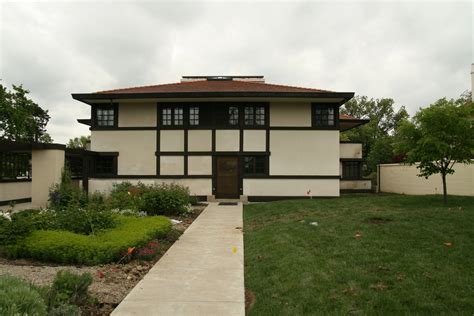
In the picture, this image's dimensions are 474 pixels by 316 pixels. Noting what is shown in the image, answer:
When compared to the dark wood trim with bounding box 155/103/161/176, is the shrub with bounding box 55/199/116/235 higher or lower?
lower

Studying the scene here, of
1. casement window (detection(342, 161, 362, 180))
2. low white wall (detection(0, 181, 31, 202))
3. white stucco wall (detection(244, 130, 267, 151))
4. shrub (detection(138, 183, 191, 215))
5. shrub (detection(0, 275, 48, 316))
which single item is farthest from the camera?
casement window (detection(342, 161, 362, 180))

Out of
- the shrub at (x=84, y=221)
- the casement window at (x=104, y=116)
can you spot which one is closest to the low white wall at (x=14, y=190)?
the casement window at (x=104, y=116)

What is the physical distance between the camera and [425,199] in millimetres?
12992

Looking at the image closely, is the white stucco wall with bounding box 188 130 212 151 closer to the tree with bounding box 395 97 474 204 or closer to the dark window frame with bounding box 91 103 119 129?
the dark window frame with bounding box 91 103 119 129

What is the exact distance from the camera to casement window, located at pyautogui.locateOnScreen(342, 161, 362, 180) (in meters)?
20.6

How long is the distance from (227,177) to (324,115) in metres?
5.58

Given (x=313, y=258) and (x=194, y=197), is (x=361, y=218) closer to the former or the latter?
(x=313, y=258)

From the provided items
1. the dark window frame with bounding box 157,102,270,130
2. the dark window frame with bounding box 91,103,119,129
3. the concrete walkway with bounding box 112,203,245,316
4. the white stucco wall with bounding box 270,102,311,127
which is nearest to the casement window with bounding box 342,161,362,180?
the white stucco wall with bounding box 270,102,311,127

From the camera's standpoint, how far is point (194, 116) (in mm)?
16859

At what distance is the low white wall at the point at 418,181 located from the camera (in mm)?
15551

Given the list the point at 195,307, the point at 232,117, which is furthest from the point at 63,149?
the point at 195,307

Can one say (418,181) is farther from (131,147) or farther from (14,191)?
(14,191)

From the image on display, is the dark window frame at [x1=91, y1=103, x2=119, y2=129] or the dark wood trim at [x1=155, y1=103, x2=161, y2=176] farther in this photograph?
the dark window frame at [x1=91, y1=103, x2=119, y2=129]

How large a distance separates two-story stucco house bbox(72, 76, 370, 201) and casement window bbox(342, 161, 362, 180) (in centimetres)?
444
